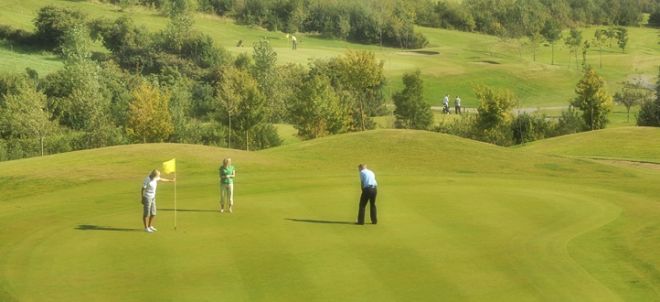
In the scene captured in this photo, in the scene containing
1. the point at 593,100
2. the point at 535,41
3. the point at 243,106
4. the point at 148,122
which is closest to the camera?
the point at 243,106

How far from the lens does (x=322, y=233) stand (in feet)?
99.8

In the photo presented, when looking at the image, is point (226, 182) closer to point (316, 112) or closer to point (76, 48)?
point (316, 112)

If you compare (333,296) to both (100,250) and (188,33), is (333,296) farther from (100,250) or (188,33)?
(188,33)

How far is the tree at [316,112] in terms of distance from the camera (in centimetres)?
8369

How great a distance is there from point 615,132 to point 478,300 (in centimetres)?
5402

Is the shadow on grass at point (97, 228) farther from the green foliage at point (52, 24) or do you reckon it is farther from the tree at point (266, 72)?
the green foliage at point (52, 24)

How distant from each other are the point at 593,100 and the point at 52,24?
3583 inches

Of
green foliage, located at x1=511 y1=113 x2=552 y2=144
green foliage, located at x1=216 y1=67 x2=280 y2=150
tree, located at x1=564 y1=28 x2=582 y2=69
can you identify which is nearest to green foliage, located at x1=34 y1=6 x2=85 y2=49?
green foliage, located at x1=216 y1=67 x2=280 y2=150

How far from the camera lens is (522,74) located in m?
161

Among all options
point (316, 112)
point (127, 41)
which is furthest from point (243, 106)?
point (127, 41)

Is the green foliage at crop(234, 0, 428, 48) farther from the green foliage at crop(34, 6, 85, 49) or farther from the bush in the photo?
the bush

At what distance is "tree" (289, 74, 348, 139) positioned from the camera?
8369 cm

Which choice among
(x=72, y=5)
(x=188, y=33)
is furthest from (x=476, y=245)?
(x=72, y=5)

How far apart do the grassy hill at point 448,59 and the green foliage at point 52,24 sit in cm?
476
